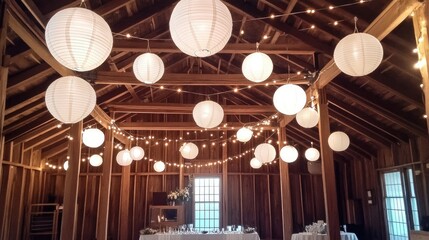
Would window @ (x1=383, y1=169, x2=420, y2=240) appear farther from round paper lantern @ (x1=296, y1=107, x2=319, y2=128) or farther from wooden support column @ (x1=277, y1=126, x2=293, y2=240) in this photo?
round paper lantern @ (x1=296, y1=107, x2=319, y2=128)

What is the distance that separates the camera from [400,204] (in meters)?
8.21

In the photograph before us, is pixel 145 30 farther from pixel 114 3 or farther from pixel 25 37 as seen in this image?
pixel 25 37

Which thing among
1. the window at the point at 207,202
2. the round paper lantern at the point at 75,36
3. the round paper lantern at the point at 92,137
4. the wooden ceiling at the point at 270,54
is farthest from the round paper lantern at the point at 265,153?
the round paper lantern at the point at 75,36

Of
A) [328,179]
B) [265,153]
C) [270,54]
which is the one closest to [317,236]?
[265,153]

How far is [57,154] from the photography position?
10875mm

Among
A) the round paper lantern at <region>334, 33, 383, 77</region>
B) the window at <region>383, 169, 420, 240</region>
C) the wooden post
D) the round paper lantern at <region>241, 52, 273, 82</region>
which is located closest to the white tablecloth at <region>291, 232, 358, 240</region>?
the window at <region>383, 169, 420, 240</region>

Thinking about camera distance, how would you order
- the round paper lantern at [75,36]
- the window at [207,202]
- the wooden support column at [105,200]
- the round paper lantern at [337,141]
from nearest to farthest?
the round paper lantern at [75,36] → the round paper lantern at [337,141] → the wooden support column at [105,200] → the window at [207,202]

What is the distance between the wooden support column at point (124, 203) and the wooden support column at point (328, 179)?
260 inches

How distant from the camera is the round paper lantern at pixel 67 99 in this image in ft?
10.4

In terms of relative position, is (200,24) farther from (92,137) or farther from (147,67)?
(92,137)

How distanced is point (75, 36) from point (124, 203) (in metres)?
8.57

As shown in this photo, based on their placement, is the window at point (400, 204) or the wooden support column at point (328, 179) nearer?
the wooden support column at point (328, 179)

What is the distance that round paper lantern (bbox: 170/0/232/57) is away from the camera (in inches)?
90.0

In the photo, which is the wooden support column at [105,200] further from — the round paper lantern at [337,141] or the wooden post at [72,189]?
the round paper lantern at [337,141]
